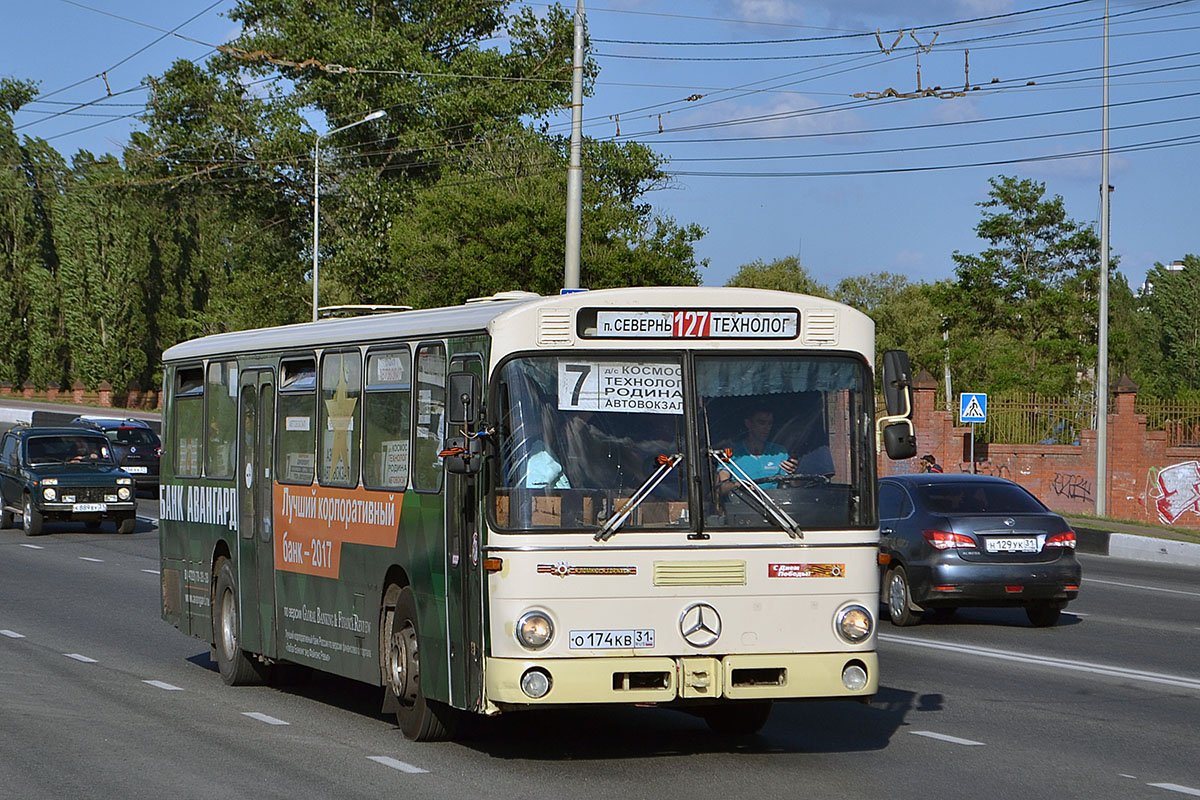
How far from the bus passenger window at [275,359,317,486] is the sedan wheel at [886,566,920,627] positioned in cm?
704

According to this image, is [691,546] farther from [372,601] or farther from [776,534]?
[372,601]

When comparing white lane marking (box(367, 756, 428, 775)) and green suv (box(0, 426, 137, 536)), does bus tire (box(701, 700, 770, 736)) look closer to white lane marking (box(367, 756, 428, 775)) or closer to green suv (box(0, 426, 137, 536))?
white lane marking (box(367, 756, 428, 775))

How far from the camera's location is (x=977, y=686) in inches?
501

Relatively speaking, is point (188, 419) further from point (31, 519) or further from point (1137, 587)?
point (31, 519)

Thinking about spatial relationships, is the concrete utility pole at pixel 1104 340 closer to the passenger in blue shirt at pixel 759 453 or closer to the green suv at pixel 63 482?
the green suv at pixel 63 482

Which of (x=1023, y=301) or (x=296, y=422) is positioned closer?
(x=296, y=422)

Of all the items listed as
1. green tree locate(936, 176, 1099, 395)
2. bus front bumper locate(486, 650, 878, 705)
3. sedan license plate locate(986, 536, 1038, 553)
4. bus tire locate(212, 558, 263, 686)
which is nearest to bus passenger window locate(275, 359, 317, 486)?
bus tire locate(212, 558, 263, 686)

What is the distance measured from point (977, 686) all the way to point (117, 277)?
7020cm

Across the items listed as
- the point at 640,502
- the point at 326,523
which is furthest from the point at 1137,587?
the point at 640,502

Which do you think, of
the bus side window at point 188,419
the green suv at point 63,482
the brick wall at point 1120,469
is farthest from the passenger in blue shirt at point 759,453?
the brick wall at point 1120,469

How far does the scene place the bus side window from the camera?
14.3m

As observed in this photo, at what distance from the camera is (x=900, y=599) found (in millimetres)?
17000

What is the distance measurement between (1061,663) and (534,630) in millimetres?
6743

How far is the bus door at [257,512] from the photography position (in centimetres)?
1259
